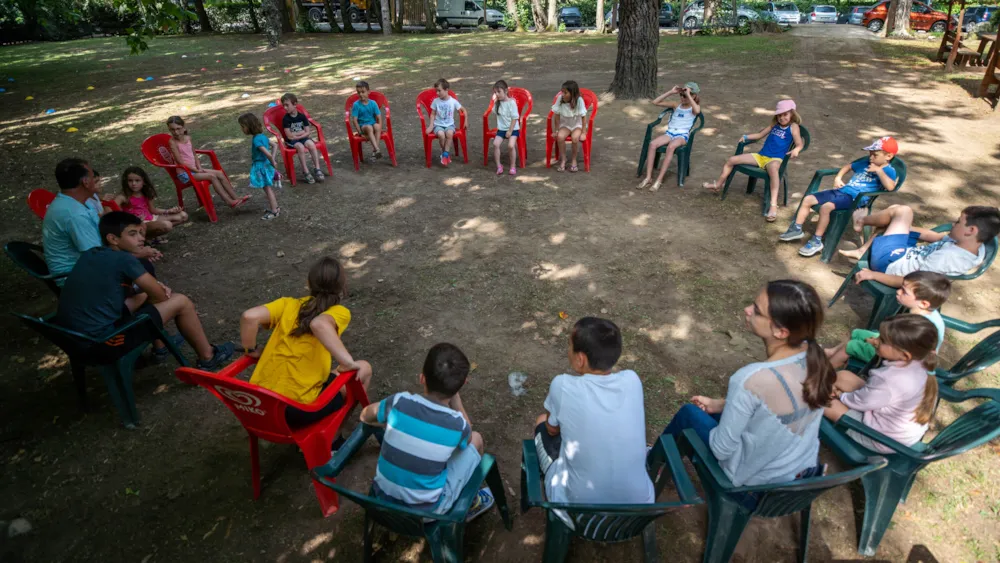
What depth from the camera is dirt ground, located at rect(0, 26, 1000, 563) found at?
2594 mm

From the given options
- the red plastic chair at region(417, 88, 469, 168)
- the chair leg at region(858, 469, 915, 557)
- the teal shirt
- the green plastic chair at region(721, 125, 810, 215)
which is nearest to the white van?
the red plastic chair at region(417, 88, 469, 168)

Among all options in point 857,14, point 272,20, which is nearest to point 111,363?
point 272,20

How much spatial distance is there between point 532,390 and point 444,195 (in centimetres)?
359

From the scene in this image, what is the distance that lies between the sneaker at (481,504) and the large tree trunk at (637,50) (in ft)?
28.0

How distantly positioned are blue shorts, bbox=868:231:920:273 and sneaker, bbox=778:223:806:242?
40.6 inches

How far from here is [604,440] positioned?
205 cm

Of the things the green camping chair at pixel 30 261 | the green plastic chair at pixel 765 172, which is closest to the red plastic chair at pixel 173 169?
the green camping chair at pixel 30 261

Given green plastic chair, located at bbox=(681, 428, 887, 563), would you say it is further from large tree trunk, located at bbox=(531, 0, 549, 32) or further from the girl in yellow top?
large tree trunk, located at bbox=(531, 0, 549, 32)

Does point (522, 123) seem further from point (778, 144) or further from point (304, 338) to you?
point (304, 338)

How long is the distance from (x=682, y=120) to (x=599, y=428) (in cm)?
527

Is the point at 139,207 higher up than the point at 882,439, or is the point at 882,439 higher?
the point at 139,207

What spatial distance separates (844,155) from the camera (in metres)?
6.99

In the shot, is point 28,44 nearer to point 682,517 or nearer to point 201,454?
point 201,454

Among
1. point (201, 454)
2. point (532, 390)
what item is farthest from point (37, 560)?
point (532, 390)
